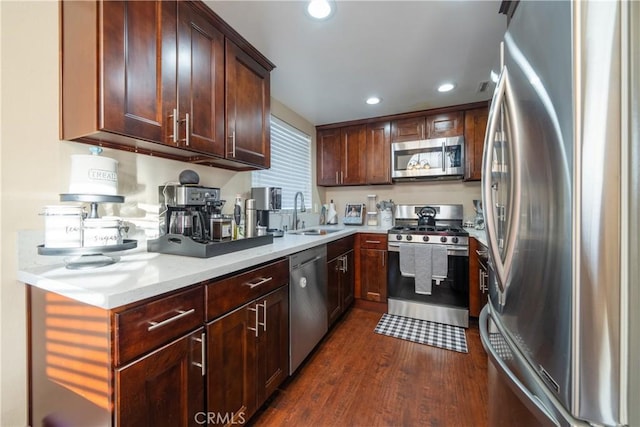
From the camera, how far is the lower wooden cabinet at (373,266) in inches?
111

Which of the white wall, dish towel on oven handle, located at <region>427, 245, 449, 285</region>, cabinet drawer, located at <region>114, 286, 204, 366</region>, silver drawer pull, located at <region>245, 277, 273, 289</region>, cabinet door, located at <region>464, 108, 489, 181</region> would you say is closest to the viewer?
cabinet drawer, located at <region>114, 286, 204, 366</region>

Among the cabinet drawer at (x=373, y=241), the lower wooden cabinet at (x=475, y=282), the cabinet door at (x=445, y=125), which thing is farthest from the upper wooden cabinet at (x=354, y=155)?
the lower wooden cabinet at (x=475, y=282)

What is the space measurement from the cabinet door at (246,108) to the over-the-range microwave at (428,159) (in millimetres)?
1824

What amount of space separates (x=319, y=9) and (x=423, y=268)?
90.6 inches

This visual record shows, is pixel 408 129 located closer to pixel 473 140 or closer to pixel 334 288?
pixel 473 140

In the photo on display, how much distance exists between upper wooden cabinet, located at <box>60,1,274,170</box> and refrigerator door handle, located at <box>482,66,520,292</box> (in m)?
1.42

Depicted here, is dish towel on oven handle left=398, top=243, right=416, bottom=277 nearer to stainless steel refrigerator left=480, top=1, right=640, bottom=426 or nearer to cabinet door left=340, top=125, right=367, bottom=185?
cabinet door left=340, top=125, right=367, bottom=185

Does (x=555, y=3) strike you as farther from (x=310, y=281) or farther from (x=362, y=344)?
(x=362, y=344)

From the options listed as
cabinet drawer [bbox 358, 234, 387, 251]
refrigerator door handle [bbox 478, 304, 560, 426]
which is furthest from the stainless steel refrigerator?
cabinet drawer [bbox 358, 234, 387, 251]

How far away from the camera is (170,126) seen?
1.30 metres

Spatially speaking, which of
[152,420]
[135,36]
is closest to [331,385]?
[152,420]

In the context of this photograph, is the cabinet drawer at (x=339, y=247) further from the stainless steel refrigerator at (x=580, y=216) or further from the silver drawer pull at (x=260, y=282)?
the stainless steel refrigerator at (x=580, y=216)

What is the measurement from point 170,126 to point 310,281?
4.31 ft

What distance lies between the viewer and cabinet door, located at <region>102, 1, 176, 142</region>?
1047mm
